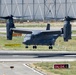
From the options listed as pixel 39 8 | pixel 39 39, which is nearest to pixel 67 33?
pixel 39 39

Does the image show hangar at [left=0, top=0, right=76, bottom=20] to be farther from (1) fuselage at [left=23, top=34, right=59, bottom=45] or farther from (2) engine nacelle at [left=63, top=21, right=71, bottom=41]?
(2) engine nacelle at [left=63, top=21, right=71, bottom=41]

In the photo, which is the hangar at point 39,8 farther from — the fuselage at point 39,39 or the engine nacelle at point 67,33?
the engine nacelle at point 67,33

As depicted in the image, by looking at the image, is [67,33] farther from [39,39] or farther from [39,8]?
[39,8]

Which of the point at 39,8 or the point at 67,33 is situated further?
the point at 39,8

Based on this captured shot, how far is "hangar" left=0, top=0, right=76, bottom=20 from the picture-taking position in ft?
397

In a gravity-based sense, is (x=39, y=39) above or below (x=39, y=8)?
above

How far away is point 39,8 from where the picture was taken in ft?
406

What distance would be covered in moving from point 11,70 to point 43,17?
8708 centimetres

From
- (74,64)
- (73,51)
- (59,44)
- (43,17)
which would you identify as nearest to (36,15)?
(43,17)

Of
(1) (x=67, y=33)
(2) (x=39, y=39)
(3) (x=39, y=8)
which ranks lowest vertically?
(3) (x=39, y=8)

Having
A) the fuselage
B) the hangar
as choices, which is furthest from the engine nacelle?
the hangar

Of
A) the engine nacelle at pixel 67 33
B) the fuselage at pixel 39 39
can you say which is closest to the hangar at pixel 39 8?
the fuselage at pixel 39 39

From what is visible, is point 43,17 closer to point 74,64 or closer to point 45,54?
point 45,54

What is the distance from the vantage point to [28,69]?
131 feet
